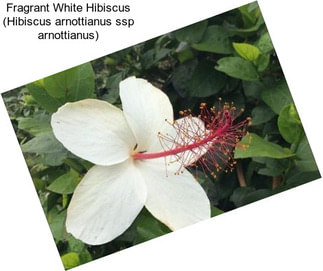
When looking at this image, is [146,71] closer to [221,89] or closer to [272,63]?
[221,89]

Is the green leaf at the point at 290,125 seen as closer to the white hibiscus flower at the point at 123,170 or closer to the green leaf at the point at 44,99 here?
the white hibiscus flower at the point at 123,170

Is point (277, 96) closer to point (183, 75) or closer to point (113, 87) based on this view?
point (183, 75)

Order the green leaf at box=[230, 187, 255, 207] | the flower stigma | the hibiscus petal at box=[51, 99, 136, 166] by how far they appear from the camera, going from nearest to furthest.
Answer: the hibiscus petal at box=[51, 99, 136, 166] < the flower stigma < the green leaf at box=[230, 187, 255, 207]

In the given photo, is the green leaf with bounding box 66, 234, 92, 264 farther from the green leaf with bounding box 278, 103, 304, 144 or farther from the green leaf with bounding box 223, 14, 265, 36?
the green leaf with bounding box 223, 14, 265, 36

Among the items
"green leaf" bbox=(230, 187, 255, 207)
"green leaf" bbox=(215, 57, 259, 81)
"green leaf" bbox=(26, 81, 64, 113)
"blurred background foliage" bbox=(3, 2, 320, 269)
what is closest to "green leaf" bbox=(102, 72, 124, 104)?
"blurred background foliage" bbox=(3, 2, 320, 269)

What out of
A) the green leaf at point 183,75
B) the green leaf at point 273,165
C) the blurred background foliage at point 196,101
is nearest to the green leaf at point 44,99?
the blurred background foliage at point 196,101

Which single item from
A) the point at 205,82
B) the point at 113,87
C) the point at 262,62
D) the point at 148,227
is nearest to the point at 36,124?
the point at 113,87
